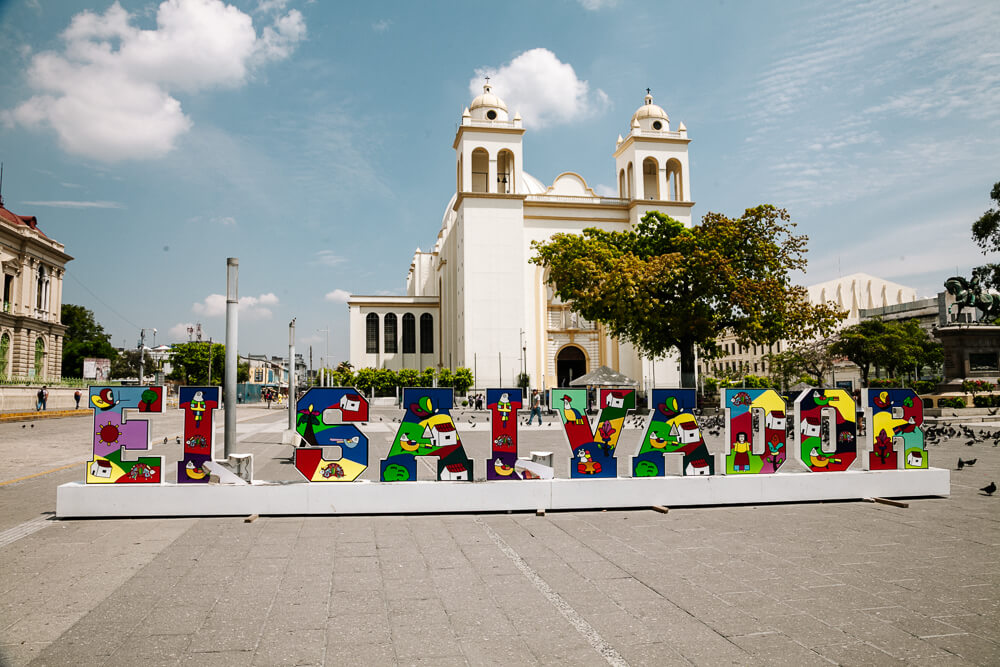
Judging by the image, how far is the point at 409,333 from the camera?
6781 cm

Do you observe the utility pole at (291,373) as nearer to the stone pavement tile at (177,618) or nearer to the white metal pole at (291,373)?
the white metal pole at (291,373)

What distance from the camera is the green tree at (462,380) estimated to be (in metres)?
51.3

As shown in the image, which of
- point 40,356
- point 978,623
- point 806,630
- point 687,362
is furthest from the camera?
point 40,356

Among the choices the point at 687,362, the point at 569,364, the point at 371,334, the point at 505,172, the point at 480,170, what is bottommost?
the point at 687,362

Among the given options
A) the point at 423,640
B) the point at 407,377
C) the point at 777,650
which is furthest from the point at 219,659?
the point at 407,377

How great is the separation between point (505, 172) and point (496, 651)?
56.4m

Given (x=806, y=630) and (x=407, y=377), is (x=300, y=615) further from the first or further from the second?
(x=407, y=377)

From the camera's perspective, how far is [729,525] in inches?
300

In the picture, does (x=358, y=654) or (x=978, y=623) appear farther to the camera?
(x=978, y=623)

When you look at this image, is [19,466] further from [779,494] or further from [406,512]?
[779,494]

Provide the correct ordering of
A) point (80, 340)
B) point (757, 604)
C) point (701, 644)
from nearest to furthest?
point (701, 644) < point (757, 604) < point (80, 340)

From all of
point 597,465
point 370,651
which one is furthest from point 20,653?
point 597,465

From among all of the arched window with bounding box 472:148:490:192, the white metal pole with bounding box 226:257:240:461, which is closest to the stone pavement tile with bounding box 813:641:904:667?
the white metal pole with bounding box 226:257:240:461

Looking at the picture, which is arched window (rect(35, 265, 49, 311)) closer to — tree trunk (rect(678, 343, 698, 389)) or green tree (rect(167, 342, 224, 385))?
green tree (rect(167, 342, 224, 385))
